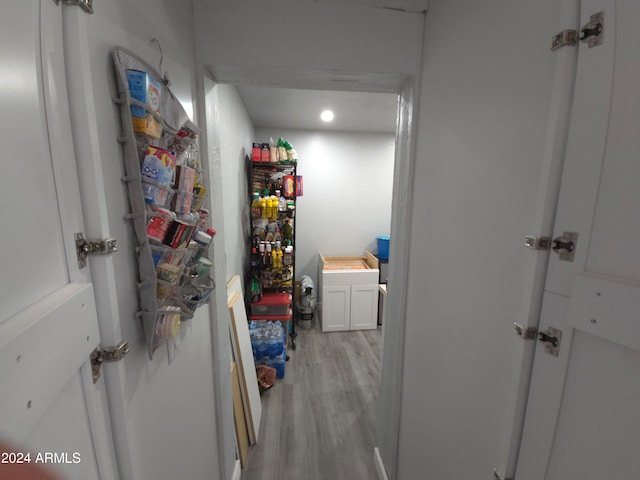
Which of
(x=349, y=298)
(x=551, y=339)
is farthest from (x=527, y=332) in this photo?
(x=349, y=298)

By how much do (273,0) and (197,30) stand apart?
1.09ft

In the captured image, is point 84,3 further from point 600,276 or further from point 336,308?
point 336,308

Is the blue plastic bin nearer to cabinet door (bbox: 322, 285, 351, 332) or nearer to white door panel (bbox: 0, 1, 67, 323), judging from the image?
cabinet door (bbox: 322, 285, 351, 332)

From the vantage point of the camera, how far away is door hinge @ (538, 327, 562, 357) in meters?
0.57

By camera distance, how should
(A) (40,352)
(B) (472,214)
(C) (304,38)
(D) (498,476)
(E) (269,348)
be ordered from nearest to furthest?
(A) (40,352), (D) (498,476), (B) (472,214), (C) (304,38), (E) (269,348)

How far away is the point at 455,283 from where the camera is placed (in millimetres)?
927

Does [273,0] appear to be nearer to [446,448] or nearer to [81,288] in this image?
[81,288]

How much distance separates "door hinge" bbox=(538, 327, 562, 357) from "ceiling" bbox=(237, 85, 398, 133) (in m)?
2.01

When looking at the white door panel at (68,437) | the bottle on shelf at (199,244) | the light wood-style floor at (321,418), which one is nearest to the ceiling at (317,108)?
the bottle on shelf at (199,244)

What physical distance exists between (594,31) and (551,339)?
626 millimetres

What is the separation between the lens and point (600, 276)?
49 centimetres

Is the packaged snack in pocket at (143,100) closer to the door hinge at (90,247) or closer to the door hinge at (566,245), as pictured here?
the door hinge at (90,247)

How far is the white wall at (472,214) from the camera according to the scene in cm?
65

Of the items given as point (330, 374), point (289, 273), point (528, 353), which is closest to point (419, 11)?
point (528, 353)
